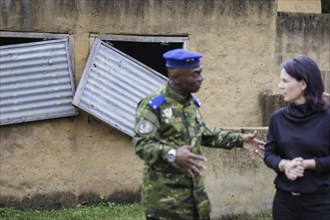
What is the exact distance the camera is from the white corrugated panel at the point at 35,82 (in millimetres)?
6508

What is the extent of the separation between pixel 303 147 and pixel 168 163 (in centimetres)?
89

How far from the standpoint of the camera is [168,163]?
3.23 meters

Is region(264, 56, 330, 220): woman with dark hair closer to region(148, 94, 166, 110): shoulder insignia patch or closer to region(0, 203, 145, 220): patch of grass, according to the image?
region(148, 94, 166, 110): shoulder insignia patch

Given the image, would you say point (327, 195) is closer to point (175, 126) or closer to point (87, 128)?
point (175, 126)

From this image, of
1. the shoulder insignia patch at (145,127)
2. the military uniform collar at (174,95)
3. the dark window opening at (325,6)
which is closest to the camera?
the shoulder insignia patch at (145,127)

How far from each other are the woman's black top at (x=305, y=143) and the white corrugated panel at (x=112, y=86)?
132 inches

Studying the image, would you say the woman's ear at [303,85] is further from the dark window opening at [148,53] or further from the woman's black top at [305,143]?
the dark window opening at [148,53]

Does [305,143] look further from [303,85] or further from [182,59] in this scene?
[182,59]

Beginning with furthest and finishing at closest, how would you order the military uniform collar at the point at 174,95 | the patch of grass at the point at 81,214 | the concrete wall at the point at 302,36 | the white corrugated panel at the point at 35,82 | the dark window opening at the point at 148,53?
the concrete wall at the point at 302,36 → the dark window opening at the point at 148,53 → the white corrugated panel at the point at 35,82 → the patch of grass at the point at 81,214 → the military uniform collar at the point at 174,95

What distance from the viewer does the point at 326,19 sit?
47.3ft

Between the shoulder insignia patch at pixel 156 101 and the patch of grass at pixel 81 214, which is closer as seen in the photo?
the shoulder insignia patch at pixel 156 101

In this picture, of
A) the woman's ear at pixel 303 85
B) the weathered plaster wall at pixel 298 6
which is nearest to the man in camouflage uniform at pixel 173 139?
the woman's ear at pixel 303 85

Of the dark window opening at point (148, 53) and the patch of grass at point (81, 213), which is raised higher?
the dark window opening at point (148, 53)

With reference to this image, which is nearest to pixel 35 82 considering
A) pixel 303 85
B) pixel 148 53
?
pixel 148 53
